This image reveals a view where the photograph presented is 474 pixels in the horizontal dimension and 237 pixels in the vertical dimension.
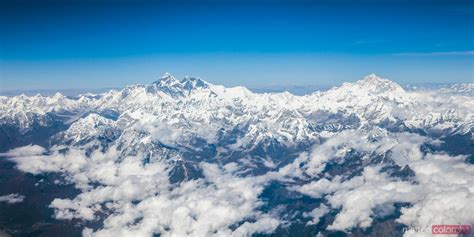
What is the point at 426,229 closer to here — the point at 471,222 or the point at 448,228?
the point at 471,222

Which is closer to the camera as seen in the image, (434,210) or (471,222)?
(471,222)

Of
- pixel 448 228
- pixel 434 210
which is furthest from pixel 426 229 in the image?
pixel 448 228

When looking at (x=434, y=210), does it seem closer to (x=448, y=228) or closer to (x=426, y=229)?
(x=426, y=229)

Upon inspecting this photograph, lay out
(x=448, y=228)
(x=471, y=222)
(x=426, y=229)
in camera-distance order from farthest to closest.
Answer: (x=426, y=229)
(x=471, y=222)
(x=448, y=228)

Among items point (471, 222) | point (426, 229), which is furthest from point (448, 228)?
point (426, 229)

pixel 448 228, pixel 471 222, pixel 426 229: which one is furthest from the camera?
pixel 426 229

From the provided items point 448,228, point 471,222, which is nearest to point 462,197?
point 471,222

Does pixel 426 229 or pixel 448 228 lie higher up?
pixel 448 228

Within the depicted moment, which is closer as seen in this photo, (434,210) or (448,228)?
(448,228)

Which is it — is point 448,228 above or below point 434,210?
above
